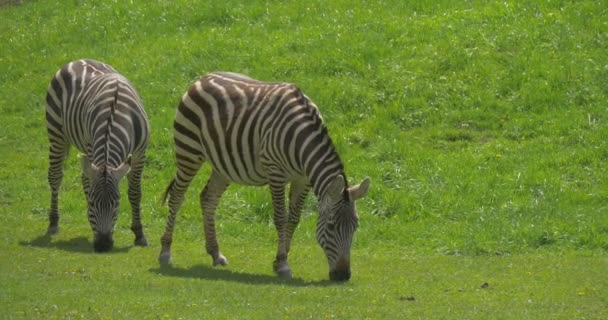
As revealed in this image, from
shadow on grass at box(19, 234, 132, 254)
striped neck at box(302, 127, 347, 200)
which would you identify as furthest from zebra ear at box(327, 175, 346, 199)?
shadow on grass at box(19, 234, 132, 254)

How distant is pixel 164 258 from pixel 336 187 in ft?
10.2

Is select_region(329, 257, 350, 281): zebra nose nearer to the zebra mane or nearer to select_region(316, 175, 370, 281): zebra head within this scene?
select_region(316, 175, 370, 281): zebra head

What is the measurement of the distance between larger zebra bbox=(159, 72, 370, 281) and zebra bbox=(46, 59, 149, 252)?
0.82m

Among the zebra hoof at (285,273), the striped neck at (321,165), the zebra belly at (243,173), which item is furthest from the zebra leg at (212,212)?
the striped neck at (321,165)

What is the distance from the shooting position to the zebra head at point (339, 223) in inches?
541

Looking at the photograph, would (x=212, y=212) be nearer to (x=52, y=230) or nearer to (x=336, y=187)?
(x=336, y=187)

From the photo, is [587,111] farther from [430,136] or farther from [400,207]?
[400,207]

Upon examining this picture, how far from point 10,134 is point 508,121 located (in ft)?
33.5

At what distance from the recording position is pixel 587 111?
21.4 metres

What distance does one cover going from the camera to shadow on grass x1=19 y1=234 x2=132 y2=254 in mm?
16312

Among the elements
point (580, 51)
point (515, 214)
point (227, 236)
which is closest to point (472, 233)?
point (515, 214)

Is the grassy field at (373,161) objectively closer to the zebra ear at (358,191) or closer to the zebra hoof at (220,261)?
the zebra hoof at (220,261)

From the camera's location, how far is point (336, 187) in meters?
13.7

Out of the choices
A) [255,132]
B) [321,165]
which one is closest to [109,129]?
[255,132]
